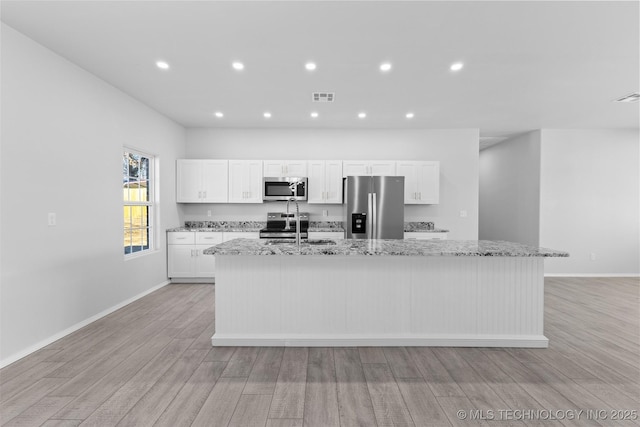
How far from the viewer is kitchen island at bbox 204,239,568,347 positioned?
2912mm

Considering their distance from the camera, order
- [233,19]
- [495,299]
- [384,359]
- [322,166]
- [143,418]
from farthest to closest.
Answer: [322,166]
[495,299]
[384,359]
[233,19]
[143,418]

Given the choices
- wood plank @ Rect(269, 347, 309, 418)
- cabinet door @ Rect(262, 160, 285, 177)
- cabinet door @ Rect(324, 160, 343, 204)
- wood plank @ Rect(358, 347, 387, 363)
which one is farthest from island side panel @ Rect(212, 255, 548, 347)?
cabinet door @ Rect(262, 160, 285, 177)

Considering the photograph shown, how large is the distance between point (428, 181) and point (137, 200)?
4.69 m

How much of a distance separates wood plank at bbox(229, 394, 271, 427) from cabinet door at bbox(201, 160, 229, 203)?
13.3 ft

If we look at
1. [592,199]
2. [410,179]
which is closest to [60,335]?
[410,179]

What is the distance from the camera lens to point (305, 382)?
2303 millimetres

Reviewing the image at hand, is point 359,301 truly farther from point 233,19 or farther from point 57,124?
point 57,124

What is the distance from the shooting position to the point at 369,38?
9.00 feet

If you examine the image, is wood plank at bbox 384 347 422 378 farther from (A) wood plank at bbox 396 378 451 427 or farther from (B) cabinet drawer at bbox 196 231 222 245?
(B) cabinet drawer at bbox 196 231 222 245

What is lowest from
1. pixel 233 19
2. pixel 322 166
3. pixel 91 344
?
pixel 91 344

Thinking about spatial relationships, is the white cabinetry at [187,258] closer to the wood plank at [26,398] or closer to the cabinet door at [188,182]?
the cabinet door at [188,182]

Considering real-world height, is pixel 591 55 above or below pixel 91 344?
above

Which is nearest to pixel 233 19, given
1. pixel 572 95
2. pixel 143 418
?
pixel 143 418

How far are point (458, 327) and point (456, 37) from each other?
99.9 inches
